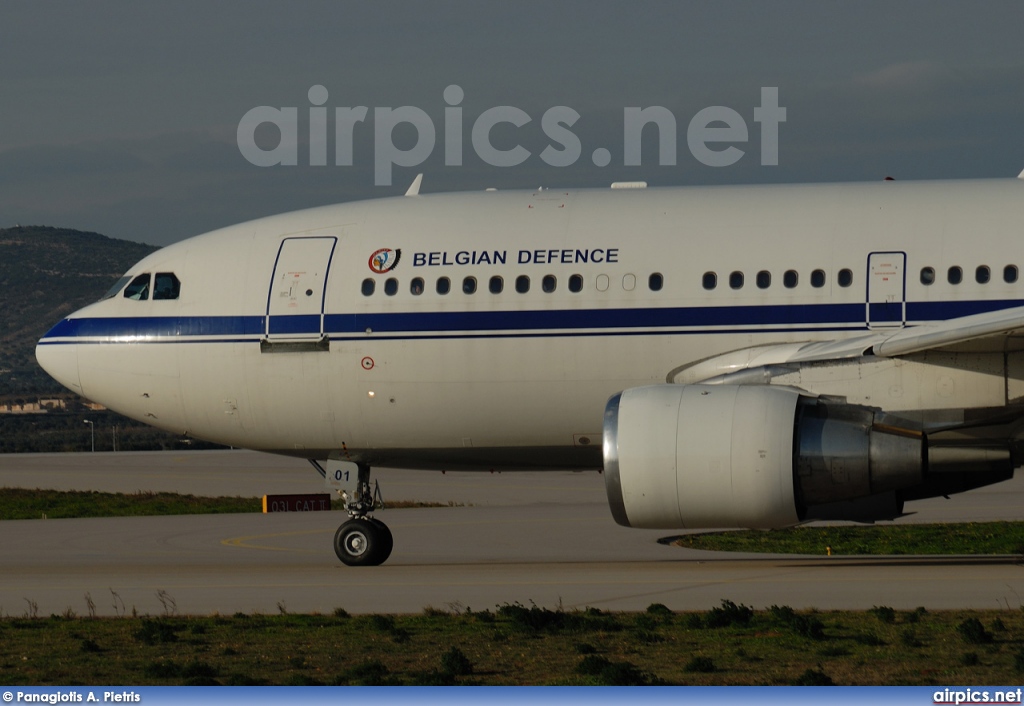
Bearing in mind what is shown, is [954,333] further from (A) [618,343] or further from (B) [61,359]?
(B) [61,359]

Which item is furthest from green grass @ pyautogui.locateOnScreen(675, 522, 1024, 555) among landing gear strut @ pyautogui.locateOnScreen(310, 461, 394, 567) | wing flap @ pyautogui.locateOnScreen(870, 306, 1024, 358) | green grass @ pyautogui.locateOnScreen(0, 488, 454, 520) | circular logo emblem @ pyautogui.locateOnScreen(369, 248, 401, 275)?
green grass @ pyautogui.locateOnScreen(0, 488, 454, 520)

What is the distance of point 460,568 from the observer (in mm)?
19734

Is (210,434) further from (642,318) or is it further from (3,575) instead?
(642,318)

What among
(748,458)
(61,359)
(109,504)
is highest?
(61,359)

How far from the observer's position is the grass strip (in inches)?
419

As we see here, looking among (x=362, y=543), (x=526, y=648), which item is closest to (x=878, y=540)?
(x=362, y=543)

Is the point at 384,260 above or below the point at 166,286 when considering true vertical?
above

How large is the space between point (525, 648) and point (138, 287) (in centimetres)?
973

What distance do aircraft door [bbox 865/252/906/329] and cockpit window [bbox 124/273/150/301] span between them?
30.8 feet

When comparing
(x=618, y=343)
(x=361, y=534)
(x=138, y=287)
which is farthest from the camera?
(x=138, y=287)

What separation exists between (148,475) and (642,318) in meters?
31.6

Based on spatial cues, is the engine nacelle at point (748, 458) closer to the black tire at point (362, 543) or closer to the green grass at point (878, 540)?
the black tire at point (362, 543)

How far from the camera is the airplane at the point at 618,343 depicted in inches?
599

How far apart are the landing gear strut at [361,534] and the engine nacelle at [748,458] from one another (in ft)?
16.3
